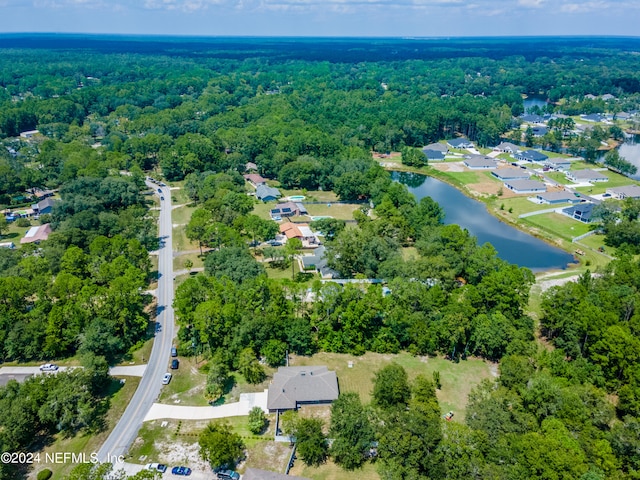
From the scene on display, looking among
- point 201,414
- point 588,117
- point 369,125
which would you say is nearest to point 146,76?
point 369,125

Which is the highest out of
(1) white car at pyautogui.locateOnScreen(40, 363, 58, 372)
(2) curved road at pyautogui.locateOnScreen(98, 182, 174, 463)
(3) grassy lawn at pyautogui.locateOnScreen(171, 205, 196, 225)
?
(3) grassy lawn at pyautogui.locateOnScreen(171, 205, 196, 225)

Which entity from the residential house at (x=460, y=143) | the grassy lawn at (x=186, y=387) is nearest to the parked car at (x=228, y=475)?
the grassy lawn at (x=186, y=387)

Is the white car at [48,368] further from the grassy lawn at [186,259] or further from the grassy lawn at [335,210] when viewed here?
the grassy lawn at [335,210]

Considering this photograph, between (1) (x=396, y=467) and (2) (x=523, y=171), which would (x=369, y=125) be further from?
(1) (x=396, y=467)

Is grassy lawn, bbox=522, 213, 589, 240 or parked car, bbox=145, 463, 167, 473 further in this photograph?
grassy lawn, bbox=522, 213, 589, 240

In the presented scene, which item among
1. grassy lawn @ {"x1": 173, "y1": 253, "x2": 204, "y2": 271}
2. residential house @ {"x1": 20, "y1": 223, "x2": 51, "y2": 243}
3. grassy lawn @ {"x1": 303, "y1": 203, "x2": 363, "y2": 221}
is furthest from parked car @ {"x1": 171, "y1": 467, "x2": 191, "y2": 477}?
grassy lawn @ {"x1": 303, "y1": 203, "x2": 363, "y2": 221}

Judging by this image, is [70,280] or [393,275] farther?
[393,275]

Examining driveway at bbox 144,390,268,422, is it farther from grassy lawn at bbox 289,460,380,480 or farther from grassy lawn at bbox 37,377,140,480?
grassy lawn at bbox 289,460,380,480

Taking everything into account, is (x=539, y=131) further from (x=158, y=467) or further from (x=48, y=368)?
(x=48, y=368)
